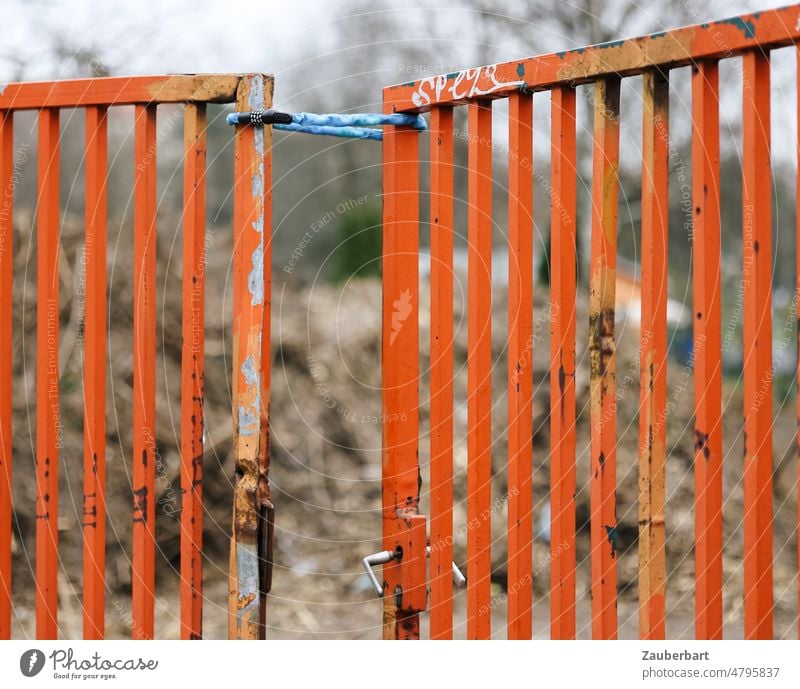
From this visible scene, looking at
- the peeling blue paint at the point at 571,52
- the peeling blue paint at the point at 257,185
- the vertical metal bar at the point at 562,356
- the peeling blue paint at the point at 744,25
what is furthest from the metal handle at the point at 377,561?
the peeling blue paint at the point at 744,25

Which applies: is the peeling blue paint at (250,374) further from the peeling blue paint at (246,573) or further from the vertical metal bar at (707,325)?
the vertical metal bar at (707,325)

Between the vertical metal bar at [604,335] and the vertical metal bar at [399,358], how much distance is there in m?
Result: 0.56

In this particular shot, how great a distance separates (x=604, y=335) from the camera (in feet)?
6.40

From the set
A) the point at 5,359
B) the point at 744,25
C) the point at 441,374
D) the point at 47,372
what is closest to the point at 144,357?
the point at 47,372

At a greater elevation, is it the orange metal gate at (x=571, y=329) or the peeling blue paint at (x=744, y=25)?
the peeling blue paint at (x=744, y=25)

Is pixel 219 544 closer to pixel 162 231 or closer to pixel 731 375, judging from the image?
pixel 162 231

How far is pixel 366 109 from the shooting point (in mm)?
5059

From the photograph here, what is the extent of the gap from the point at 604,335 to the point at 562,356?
11cm

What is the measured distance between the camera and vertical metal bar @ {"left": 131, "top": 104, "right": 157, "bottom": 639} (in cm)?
223

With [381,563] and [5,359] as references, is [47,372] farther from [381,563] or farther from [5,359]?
[381,563]

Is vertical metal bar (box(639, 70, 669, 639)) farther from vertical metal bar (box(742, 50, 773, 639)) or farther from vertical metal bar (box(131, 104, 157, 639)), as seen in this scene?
vertical metal bar (box(131, 104, 157, 639))

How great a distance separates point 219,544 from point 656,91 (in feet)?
12.4

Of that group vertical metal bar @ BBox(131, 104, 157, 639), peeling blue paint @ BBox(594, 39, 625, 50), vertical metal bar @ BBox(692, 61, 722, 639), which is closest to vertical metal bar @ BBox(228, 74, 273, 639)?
vertical metal bar @ BBox(131, 104, 157, 639)

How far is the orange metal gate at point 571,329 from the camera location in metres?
1.73
